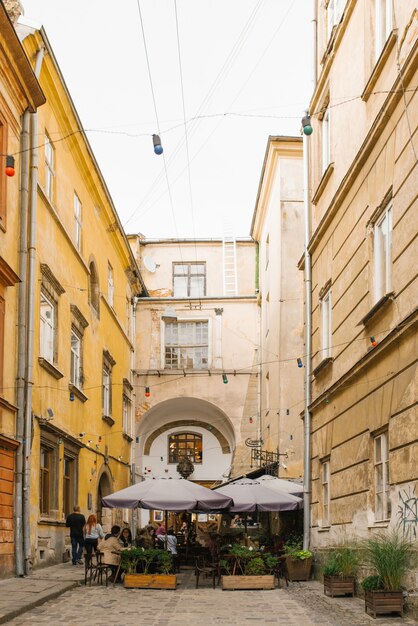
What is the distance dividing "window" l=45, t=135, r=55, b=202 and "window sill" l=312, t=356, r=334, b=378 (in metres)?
7.47

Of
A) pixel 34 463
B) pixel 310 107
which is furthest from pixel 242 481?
pixel 310 107

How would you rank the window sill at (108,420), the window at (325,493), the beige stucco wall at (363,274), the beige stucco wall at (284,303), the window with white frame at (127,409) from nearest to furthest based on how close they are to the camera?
1. the beige stucco wall at (363,274)
2. the window at (325,493)
3. the beige stucco wall at (284,303)
4. the window sill at (108,420)
5. the window with white frame at (127,409)

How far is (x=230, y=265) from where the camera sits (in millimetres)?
39500

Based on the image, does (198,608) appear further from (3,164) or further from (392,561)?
(3,164)

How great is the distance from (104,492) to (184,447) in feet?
37.2

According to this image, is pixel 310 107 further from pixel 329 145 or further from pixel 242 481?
pixel 242 481

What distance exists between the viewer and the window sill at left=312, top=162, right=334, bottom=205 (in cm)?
1725

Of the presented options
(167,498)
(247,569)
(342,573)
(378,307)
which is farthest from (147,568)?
(378,307)

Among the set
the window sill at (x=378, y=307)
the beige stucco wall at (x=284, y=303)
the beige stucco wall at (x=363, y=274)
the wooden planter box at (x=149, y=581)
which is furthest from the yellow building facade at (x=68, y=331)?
the window sill at (x=378, y=307)

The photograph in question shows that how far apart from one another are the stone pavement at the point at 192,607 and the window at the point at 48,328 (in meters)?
5.33

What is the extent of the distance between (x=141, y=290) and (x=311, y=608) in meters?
25.7

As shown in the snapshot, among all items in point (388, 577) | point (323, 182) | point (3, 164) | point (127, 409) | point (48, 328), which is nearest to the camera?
point (388, 577)

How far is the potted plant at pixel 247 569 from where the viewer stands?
16.2 m

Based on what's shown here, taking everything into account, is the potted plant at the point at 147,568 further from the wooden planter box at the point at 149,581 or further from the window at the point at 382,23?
the window at the point at 382,23
